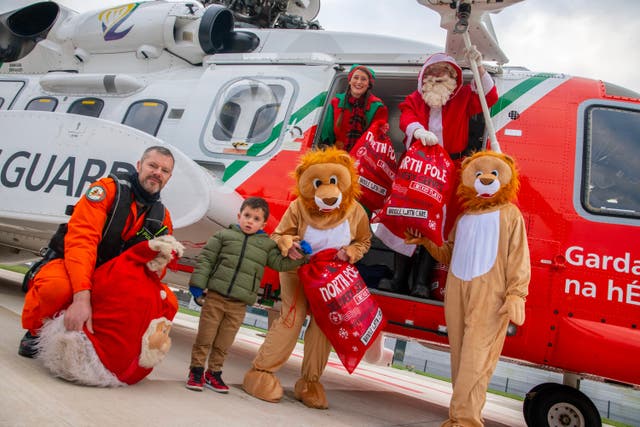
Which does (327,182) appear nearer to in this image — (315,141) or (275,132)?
(315,141)

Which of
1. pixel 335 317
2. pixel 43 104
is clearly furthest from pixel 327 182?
pixel 43 104

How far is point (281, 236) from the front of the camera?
136 inches

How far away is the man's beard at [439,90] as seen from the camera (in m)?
3.85

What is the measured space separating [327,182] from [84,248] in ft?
4.88

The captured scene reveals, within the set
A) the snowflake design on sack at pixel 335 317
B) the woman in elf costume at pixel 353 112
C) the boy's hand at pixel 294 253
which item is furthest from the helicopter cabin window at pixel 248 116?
the snowflake design on sack at pixel 335 317

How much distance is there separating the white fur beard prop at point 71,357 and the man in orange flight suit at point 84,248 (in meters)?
0.06

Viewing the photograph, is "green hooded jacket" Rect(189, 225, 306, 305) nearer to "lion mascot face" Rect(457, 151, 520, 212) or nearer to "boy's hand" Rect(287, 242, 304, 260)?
"boy's hand" Rect(287, 242, 304, 260)

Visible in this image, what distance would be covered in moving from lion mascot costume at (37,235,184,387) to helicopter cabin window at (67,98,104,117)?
379cm

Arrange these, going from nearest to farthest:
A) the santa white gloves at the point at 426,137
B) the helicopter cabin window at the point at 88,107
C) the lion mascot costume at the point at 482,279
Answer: the lion mascot costume at the point at 482,279, the santa white gloves at the point at 426,137, the helicopter cabin window at the point at 88,107

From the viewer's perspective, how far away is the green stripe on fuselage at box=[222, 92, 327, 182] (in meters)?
4.65

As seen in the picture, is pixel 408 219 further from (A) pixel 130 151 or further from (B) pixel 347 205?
(A) pixel 130 151

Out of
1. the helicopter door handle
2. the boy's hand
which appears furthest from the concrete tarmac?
the helicopter door handle

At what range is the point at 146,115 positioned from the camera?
5.65 m

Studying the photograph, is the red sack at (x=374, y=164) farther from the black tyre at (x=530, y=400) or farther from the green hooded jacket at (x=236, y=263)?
the black tyre at (x=530, y=400)
